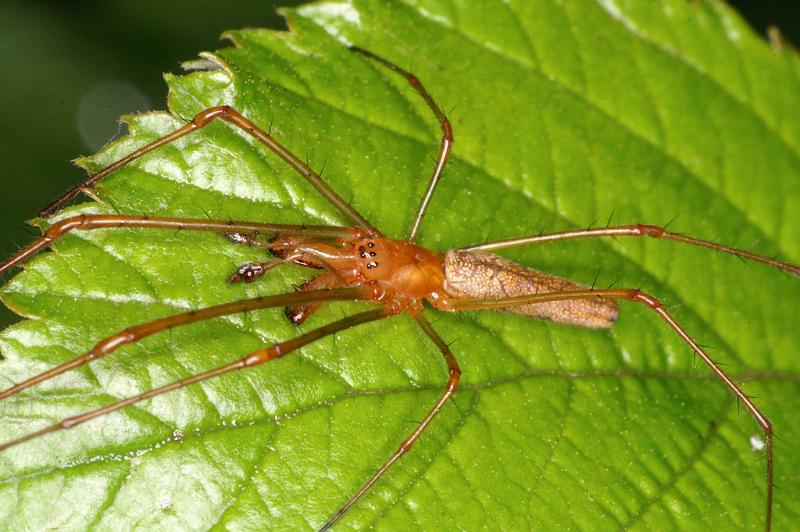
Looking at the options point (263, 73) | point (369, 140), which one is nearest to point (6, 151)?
point (263, 73)

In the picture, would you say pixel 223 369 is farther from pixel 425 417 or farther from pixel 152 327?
pixel 425 417

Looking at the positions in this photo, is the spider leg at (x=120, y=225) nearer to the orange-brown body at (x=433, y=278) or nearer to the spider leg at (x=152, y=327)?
the spider leg at (x=152, y=327)

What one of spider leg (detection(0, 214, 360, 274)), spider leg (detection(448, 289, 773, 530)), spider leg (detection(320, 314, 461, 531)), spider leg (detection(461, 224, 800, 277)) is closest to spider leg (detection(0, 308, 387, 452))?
spider leg (detection(320, 314, 461, 531))

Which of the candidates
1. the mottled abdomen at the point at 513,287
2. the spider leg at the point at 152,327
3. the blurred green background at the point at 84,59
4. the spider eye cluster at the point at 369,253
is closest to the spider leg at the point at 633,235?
the mottled abdomen at the point at 513,287

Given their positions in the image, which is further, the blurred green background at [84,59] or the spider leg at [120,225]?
the blurred green background at [84,59]

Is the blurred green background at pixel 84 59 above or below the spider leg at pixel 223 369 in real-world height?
above

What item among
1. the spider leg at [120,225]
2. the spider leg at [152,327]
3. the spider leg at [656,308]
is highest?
the spider leg at [120,225]

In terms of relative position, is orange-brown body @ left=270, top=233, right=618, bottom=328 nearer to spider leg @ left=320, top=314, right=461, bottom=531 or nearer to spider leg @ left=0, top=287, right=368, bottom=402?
spider leg @ left=320, top=314, right=461, bottom=531
